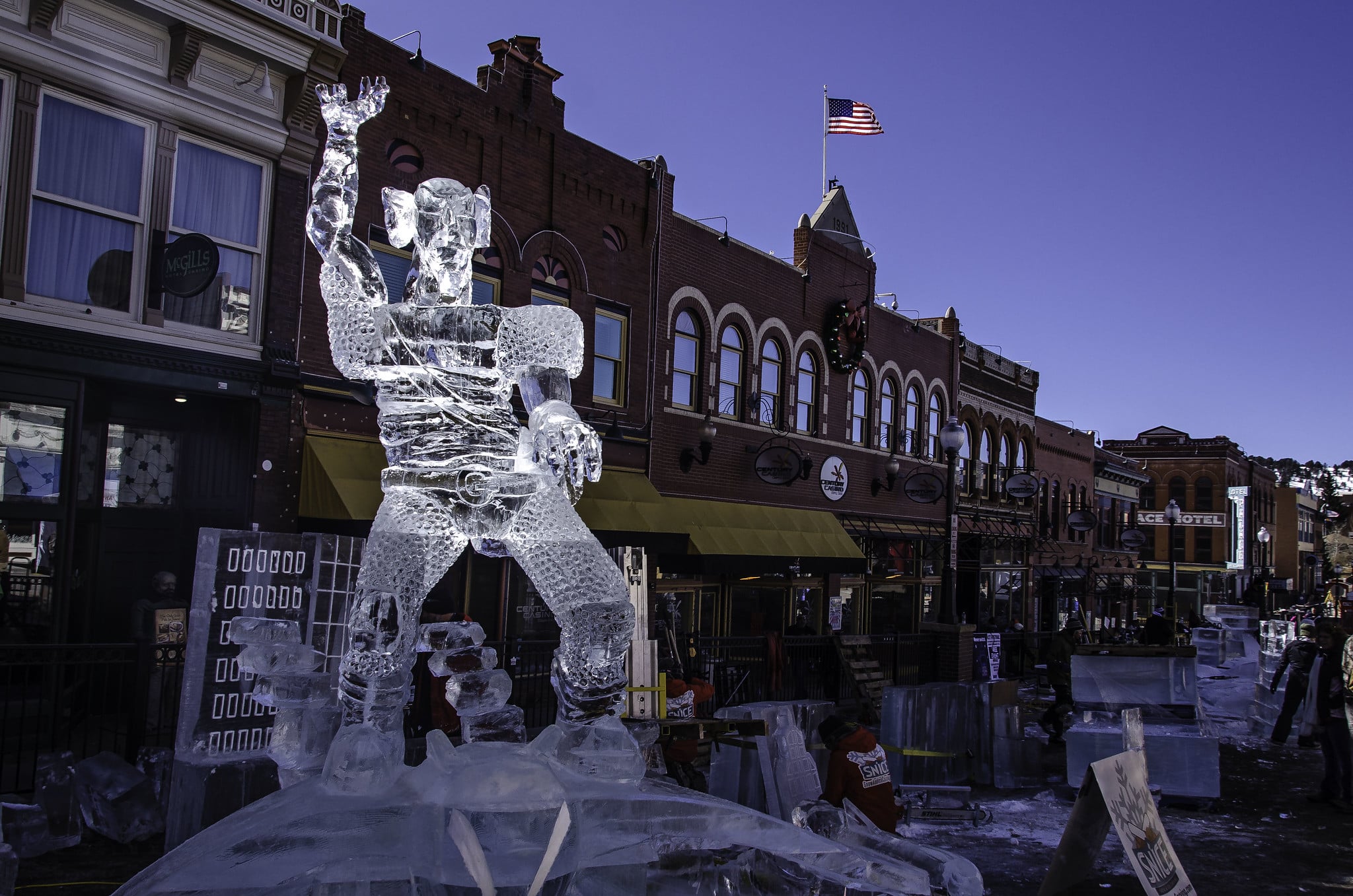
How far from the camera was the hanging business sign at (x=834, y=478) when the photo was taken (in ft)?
68.0

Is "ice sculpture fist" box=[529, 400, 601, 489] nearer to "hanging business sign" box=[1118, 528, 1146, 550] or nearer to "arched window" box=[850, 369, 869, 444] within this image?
"arched window" box=[850, 369, 869, 444]

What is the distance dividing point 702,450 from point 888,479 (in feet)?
23.3

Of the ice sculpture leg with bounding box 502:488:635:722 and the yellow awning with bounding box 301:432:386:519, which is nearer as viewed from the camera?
the ice sculpture leg with bounding box 502:488:635:722

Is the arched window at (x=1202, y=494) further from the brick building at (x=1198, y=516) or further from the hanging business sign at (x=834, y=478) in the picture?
the hanging business sign at (x=834, y=478)

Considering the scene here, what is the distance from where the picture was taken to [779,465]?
60.4 ft

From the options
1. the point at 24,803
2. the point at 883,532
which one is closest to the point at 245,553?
the point at 24,803

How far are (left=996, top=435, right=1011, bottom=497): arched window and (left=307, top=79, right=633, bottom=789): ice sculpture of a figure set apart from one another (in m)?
26.1

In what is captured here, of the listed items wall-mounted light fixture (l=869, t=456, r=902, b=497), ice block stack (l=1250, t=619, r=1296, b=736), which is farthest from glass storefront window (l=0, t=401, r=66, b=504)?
wall-mounted light fixture (l=869, t=456, r=902, b=497)

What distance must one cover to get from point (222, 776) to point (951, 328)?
23.2 m

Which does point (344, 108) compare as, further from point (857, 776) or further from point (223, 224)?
point (223, 224)

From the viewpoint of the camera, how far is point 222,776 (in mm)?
5934

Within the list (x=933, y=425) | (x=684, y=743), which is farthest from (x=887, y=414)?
(x=684, y=743)

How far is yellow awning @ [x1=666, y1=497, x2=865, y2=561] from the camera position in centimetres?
1622

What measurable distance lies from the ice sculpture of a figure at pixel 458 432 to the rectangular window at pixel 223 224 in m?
6.48
